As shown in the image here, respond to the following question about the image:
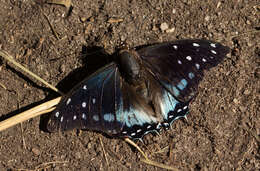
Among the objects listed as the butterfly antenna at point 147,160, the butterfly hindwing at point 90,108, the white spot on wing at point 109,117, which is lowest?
the butterfly antenna at point 147,160

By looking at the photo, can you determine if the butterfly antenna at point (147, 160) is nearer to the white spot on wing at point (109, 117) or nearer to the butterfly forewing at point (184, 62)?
the white spot on wing at point (109, 117)

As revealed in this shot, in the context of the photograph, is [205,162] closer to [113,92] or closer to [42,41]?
[113,92]

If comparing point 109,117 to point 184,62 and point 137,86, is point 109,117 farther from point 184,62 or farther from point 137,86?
point 184,62

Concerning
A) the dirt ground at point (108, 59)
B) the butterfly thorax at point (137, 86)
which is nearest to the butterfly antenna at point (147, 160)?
the dirt ground at point (108, 59)

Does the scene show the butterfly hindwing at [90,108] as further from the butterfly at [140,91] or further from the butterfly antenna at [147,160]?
the butterfly antenna at [147,160]

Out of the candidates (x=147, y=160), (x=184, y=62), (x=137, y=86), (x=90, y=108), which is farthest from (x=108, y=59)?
(x=147, y=160)

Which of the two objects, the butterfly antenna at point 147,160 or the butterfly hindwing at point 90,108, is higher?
the butterfly hindwing at point 90,108

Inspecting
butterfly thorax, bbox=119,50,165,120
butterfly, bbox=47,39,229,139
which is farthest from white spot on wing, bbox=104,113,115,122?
butterfly thorax, bbox=119,50,165,120

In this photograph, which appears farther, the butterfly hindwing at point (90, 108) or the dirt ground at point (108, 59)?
the dirt ground at point (108, 59)
